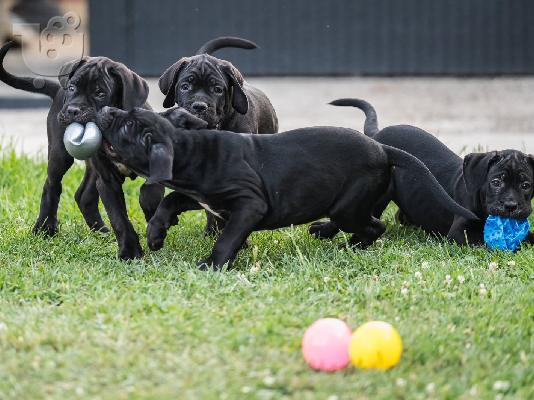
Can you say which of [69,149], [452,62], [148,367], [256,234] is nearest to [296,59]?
[452,62]

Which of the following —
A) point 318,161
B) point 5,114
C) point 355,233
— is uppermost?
point 318,161

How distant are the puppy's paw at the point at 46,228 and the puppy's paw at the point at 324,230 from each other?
1.73 metres

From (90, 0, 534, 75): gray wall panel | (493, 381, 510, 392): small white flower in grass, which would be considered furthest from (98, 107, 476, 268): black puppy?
(90, 0, 534, 75): gray wall panel

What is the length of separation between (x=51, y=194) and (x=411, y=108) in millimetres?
6303

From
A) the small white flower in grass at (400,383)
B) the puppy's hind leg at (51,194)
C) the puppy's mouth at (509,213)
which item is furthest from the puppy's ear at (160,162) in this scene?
the puppy's mouth at (509,213)

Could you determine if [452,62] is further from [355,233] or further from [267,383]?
[267,383]

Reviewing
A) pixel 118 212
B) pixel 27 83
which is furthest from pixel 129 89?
pixel 27 83

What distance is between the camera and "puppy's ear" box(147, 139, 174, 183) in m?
5.14

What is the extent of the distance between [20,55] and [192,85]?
28.7 ft

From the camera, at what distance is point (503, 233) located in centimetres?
588

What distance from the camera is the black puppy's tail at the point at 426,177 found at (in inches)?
225

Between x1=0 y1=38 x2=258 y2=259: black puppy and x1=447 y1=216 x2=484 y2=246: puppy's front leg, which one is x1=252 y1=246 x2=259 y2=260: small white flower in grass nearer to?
x1=0 y1=38 x2=258 y2=259: black puppy

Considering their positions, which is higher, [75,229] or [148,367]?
[148,367]

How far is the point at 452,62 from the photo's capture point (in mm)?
13500
